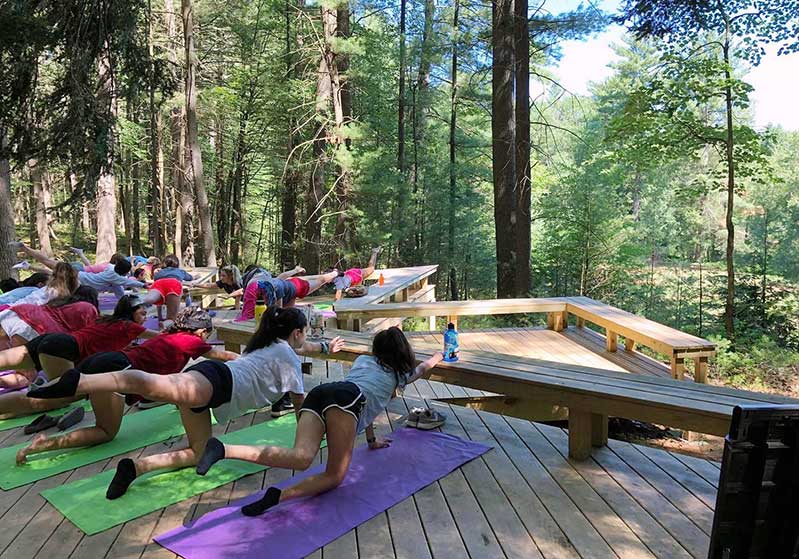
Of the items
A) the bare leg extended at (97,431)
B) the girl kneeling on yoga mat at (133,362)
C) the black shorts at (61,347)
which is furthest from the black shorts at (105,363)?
the black shorts at (61,347)

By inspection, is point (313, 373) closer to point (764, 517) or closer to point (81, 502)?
point (81, 502)

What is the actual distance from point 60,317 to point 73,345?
0.89 meters

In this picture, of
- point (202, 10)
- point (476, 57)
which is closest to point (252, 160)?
point (202, 10)

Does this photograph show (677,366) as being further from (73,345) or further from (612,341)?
(73,345)

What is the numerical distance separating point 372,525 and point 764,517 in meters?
1.83

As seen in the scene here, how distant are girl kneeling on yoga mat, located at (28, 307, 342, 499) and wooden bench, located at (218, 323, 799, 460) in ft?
3.70

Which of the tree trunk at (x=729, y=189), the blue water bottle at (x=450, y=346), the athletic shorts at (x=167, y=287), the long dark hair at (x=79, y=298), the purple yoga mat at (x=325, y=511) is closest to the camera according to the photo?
the purple yoga mat at (x=325, y=511)

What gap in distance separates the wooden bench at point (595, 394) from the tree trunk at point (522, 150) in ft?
19.3

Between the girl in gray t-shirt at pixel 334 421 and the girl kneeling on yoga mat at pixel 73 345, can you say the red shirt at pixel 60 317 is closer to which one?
the girl kneeling on yoga mat at pixel 73 345

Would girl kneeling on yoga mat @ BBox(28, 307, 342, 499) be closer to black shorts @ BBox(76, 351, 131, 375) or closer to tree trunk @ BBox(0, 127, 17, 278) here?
black shorts @ BBox(76, 351, 131, 375)

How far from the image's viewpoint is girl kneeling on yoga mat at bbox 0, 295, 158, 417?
384cm

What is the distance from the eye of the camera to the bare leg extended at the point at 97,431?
3570 mm

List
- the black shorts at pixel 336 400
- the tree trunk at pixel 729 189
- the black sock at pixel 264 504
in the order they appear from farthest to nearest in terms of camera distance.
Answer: the tree trunk at pixel 729 189, the black shorts at pixel 336 400, the black sock at pixel 264 504

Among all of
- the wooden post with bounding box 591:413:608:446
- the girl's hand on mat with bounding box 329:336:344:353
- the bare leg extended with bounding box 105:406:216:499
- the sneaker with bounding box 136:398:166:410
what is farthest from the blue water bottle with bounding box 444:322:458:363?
the sneaker with bounding box 136:398:166:410
